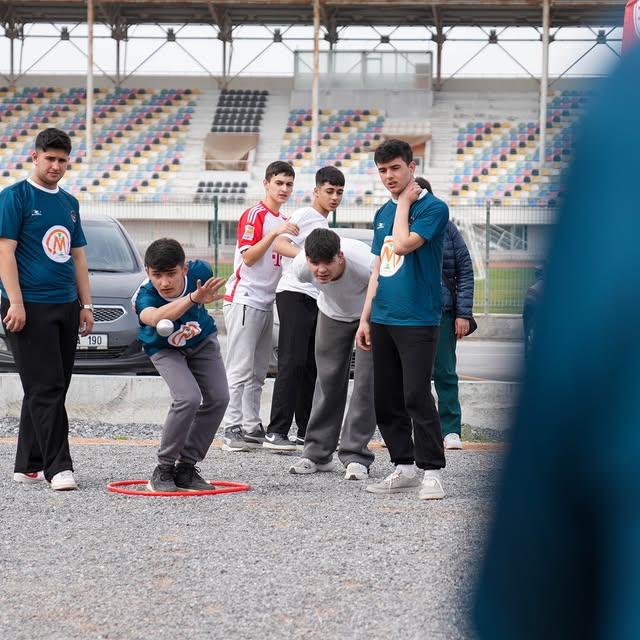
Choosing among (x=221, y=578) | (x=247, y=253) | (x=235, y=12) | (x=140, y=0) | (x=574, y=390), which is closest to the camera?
(x=574, y=390)

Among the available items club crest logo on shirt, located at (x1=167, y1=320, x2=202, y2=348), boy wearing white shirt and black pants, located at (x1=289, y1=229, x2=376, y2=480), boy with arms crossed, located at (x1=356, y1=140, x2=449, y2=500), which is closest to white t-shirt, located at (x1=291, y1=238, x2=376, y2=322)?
boy wearing white shirt and black pants, located at (x1=289, y1=229, x2=376, y2=480)

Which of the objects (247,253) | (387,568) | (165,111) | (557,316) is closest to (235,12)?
(165,111)

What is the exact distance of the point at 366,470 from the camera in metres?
7.42

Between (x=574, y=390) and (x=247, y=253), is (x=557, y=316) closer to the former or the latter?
(x=574, y=390)

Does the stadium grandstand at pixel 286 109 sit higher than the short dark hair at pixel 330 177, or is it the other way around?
the stadium grandstand at pixel 286 109

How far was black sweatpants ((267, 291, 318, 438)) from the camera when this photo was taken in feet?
27.7

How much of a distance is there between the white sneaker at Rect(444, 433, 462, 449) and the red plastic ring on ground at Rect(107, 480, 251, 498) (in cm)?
191

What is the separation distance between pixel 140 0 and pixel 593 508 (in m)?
38.0

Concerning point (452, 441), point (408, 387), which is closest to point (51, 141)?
point (408, 387)

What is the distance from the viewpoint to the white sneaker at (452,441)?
28.3 feet

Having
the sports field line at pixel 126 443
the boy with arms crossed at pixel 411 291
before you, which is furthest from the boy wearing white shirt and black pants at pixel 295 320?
the boy with arms crossed at pixel 411 291

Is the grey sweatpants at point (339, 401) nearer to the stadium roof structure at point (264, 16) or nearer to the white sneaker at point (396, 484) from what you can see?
the white sneaker at point (396, 484)

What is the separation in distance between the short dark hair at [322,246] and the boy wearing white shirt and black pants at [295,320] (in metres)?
1.27

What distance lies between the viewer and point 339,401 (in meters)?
7.62
